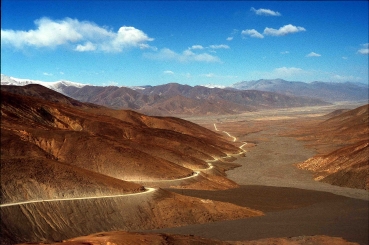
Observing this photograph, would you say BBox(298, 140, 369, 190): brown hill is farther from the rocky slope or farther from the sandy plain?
the rocky slope

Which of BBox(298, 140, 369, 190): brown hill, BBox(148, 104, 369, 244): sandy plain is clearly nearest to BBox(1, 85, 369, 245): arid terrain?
BBox(148, 104, 369, 244): sandy plain

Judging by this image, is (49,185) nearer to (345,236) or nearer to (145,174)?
(145,174)

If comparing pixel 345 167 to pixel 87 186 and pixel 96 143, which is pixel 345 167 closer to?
pixel 96 143

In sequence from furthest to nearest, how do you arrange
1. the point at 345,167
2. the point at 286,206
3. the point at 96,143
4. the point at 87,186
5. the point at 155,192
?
the point at 96,143 → the point at 345,167 → the point at 286,206 → the point at 155,192 → the point at 87,186

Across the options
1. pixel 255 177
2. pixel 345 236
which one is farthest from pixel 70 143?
pixel 345 236

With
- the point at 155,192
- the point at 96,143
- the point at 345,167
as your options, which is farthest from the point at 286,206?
the point at 96,143

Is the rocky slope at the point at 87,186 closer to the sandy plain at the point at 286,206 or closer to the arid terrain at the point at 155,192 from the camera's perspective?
the arid terrain at the point at 155,192

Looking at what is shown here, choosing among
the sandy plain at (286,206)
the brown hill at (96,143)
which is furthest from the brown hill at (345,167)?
the brown hill at (96,143)

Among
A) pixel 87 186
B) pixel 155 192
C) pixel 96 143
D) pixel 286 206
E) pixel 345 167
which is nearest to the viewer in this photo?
pixel 87 186

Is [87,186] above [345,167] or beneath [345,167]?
above
